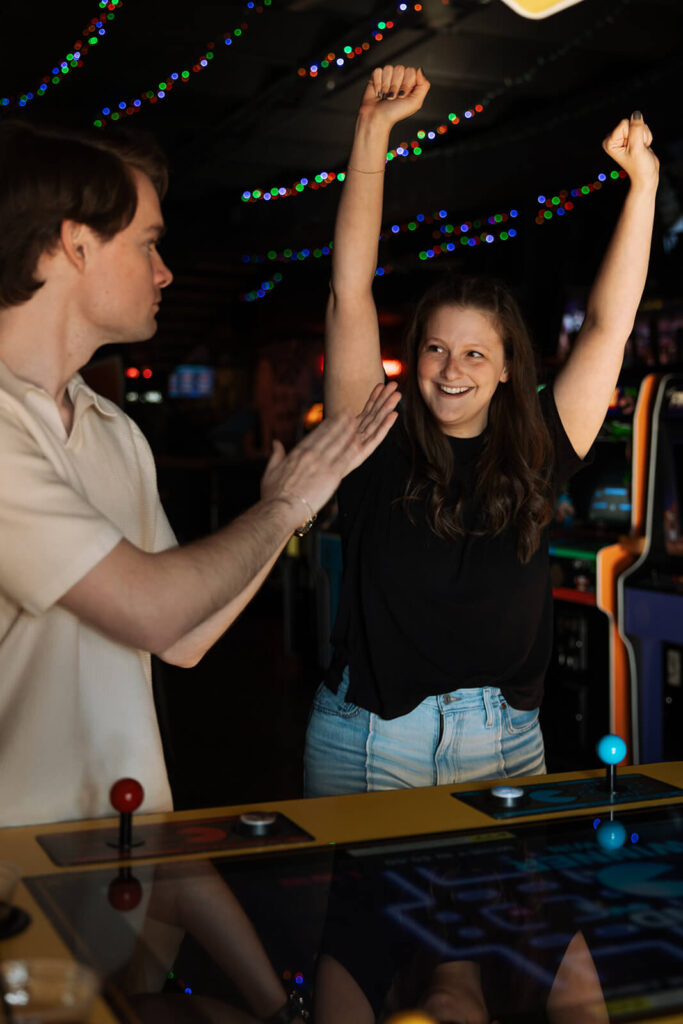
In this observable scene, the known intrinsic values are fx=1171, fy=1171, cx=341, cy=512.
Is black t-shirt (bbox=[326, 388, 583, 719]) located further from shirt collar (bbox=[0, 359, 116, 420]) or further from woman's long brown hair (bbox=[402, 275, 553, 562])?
shirt collar (bbox=[0, 359, 116, 420])

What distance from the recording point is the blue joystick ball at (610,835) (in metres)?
1.34

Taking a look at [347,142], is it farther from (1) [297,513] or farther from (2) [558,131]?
(1) [297,513]

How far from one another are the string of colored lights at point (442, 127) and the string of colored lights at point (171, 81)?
0.98m

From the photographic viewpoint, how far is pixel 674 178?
562 centimetres

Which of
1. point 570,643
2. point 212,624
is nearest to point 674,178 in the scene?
point 570,643

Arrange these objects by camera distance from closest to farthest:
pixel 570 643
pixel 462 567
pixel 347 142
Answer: pixel 462 567 < pixel 570 643 < pixel 347 142

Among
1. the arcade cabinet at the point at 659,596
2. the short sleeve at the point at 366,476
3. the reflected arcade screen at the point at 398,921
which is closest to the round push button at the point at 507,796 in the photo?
the reflected arcade screen at the point at 398,921

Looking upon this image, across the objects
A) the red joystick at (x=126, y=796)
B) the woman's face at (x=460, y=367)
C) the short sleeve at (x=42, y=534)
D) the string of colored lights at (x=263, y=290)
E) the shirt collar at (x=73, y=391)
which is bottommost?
the red joystick at (x=126, y=796)

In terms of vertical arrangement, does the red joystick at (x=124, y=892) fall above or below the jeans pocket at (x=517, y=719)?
below

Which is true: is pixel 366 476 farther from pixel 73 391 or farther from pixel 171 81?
pixel 171 81

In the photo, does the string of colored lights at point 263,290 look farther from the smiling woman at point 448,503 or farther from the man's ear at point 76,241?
the man's ear at point 76,241

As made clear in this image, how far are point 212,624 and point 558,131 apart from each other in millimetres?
5810

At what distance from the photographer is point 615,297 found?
2.11m

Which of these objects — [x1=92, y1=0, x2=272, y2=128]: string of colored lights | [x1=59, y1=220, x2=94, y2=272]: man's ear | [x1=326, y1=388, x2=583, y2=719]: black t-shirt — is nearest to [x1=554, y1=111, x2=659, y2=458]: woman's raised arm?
[x1=326, y1=388, x2=583, y2=719]: black t-shirt
